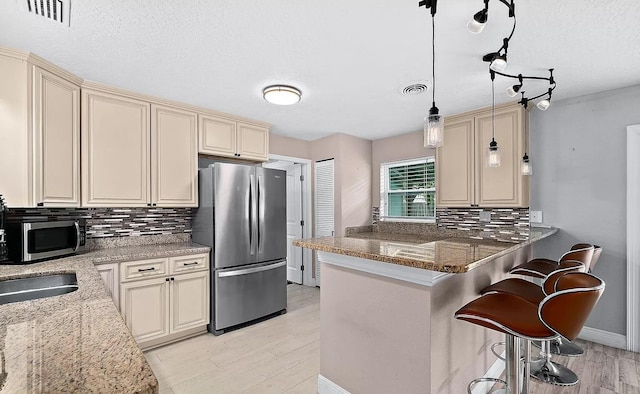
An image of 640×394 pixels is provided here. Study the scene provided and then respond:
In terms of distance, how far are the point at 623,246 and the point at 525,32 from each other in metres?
2.25

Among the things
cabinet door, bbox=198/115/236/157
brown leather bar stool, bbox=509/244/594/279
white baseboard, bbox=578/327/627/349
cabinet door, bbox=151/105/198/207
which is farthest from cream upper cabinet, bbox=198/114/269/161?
white baseboard, bbox=578/327/627/349

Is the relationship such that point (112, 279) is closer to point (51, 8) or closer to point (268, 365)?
point (268, 365)

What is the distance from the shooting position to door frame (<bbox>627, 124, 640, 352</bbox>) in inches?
104

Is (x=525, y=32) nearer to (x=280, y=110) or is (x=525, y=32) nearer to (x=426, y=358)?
(x=426, y=358)

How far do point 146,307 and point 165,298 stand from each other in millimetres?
162

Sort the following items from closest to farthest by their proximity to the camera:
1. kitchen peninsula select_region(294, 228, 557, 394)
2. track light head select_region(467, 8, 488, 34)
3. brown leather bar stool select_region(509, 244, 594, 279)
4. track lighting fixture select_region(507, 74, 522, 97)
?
track light head select_region(467, 8, 488, 34) < kitchen peninsula select_region(294, 228, 557, 394) < brown leather bar stool select_region(509, 244, 594, 279) < track lighting fixture select_region(507, 74, 522, 97)

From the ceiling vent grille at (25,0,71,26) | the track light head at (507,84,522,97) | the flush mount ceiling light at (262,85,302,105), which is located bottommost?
the track light head at (507,84,522,97)

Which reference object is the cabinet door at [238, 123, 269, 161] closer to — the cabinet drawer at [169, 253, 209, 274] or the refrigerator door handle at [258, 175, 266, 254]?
the refrigerator door handle at [258, 175, 266, 254]

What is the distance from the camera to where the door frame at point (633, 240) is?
2635 millimetres

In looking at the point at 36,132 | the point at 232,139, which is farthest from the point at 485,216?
the point at 36,132

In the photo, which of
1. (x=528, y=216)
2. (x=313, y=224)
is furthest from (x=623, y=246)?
(x=313, y=224)

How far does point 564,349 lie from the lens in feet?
8.47

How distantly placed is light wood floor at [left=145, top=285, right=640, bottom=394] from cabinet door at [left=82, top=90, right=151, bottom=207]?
1.46m

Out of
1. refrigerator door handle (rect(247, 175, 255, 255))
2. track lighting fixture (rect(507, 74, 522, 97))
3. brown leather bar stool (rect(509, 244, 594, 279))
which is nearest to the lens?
brown leather bar stool (rect(509, 244, 594, 279))
